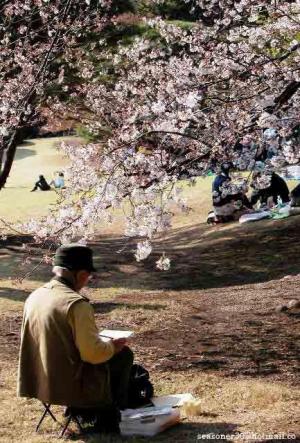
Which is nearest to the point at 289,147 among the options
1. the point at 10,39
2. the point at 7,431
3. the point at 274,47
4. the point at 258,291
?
the point at 274,47

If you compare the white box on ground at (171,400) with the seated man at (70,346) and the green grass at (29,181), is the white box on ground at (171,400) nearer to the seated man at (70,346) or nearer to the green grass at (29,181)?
the seated man at (70,346)

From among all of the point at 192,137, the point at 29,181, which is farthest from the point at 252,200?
the point at 29,181

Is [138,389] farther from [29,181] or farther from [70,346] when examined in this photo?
[29,181]

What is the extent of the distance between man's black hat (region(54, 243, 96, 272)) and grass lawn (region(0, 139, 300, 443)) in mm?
1127

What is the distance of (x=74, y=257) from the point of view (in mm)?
4234

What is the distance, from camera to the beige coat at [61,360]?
4203 millimetres

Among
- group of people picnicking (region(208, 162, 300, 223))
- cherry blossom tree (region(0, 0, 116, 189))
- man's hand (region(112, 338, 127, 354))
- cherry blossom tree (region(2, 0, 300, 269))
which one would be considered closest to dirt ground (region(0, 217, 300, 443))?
group of people picnicking (region(208, 162, 300, 223))

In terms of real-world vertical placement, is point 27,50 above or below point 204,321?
above

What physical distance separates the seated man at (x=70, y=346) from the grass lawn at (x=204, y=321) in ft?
1.09

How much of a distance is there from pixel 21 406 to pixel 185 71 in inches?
190

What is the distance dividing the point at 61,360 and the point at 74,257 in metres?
0.65

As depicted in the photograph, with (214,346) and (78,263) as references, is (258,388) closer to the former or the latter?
(214,346)

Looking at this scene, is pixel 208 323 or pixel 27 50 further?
pixel 27 50

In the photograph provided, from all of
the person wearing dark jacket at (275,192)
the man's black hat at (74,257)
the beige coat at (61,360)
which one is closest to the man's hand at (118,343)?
A: the beige coat at (61,360)
